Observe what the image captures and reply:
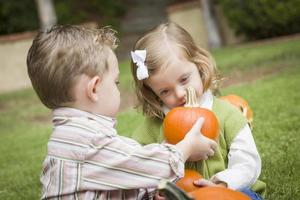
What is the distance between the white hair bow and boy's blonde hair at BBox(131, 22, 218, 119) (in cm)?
6

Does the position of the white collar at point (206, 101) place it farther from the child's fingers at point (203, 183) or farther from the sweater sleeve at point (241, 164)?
the child's fingers at point (203, 183)

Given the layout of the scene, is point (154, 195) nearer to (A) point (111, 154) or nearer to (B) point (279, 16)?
(A) point (111, 154)

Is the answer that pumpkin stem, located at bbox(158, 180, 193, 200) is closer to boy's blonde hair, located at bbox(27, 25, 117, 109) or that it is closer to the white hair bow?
boy's blonde hair, located at bbox(27, 25, 117, 109)

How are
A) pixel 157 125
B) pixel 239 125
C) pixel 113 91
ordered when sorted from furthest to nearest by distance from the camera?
pixel 157 125
pixel 239 125
pixel 113 91

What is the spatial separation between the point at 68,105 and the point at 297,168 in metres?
1.91

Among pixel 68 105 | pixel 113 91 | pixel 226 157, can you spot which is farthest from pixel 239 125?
pixel 68 105

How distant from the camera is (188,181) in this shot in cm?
277

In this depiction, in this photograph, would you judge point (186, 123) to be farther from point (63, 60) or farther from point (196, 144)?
point (63, 60)

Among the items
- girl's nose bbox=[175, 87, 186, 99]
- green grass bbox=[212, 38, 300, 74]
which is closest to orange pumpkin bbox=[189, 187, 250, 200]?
girl's nose bbox=[175, 87, 186, 99]

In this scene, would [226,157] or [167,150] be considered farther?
[226,157]

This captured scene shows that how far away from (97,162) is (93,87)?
330 mm

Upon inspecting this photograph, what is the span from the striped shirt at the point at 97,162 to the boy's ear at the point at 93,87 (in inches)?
3.7

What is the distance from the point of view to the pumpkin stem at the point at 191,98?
9.83 ft

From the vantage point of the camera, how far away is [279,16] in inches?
653
